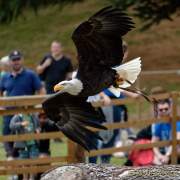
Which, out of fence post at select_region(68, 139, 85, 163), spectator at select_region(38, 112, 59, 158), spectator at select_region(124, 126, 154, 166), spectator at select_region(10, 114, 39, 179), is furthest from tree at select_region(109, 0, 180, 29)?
fence post at select_region(68, 139, 85, 163)

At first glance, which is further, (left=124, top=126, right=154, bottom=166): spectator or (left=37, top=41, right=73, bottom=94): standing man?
(left=37, top=41, right=73, bottom=94): standing man

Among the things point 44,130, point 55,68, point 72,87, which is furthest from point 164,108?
point 55,68

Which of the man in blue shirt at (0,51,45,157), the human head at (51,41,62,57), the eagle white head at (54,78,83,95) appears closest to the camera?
the eagle white head at (54,78,83,95)

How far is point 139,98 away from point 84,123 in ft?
7.70

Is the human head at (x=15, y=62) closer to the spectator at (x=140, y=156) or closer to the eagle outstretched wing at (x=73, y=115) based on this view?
the spectator at (x=140, y=156)

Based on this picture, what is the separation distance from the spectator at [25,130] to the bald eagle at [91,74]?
1.38m

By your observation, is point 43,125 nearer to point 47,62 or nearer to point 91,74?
point 91,74

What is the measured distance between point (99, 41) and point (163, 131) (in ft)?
10.4

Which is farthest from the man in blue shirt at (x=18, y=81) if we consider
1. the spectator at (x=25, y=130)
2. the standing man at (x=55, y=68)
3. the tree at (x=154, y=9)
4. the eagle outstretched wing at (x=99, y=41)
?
the tree at (x=154, y=9)

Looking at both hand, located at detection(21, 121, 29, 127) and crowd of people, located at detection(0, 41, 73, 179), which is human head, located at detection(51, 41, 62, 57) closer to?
crowd of people, located at detection(0, 41, 73, 179)

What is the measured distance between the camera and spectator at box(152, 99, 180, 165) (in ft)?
37.2

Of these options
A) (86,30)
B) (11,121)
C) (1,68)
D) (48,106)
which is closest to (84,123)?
(48,106)

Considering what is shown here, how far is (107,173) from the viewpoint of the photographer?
599cm

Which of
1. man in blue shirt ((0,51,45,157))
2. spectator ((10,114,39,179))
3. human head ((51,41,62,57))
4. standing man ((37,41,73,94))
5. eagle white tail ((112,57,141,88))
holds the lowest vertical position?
spectator ((10,114,39,179))
